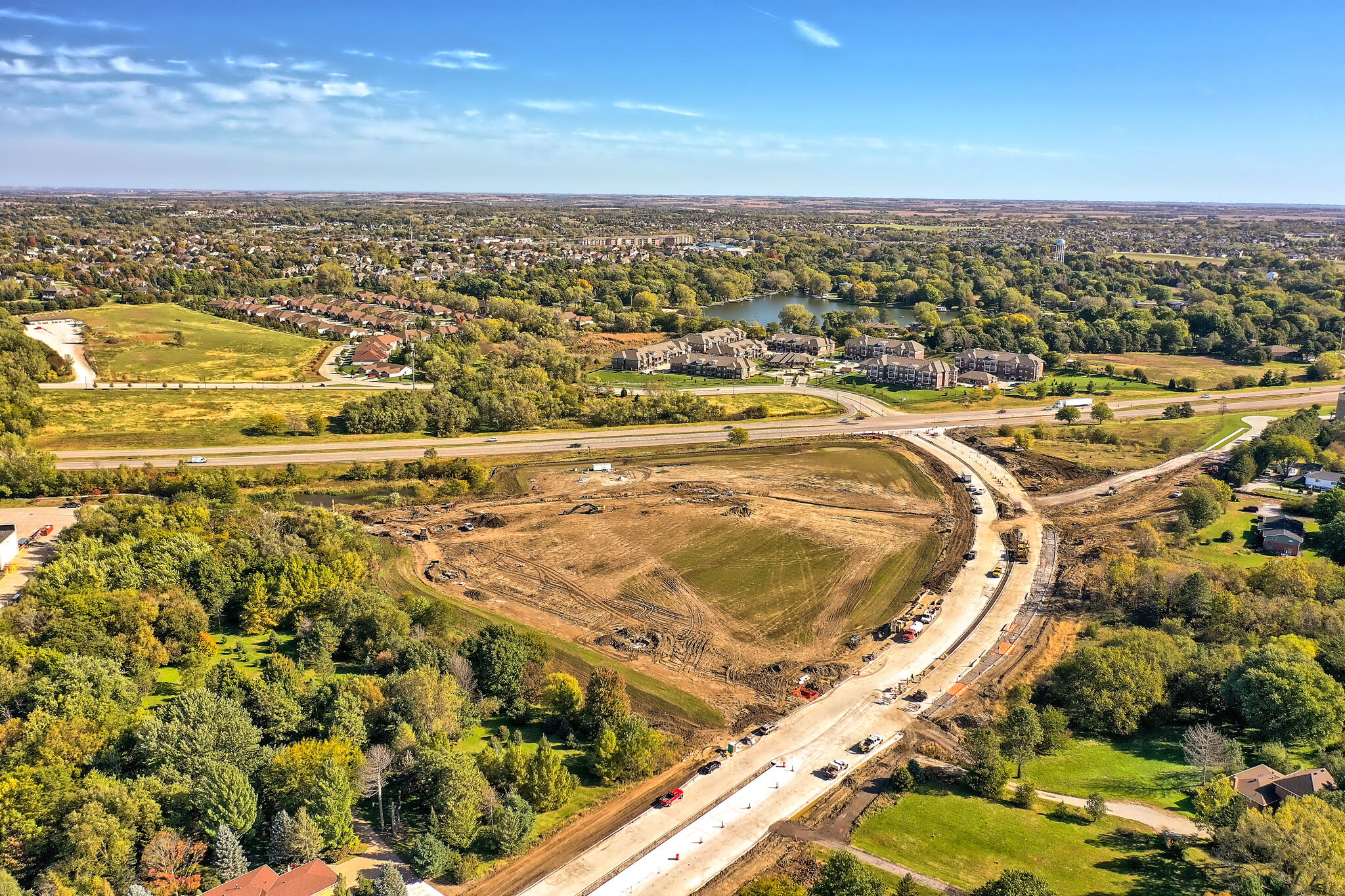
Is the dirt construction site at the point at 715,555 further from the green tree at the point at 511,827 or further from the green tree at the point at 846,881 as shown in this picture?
the green tree at the point at 846,881

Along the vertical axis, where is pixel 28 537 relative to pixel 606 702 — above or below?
above

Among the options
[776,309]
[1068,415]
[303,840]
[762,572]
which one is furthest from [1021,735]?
[776,309]

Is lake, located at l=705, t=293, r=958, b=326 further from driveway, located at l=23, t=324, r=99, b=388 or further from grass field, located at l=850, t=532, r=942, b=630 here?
driveway, located at l=23, t=324, r=99, b=388

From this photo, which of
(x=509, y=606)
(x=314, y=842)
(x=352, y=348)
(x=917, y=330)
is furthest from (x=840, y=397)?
(x=314, y=842)

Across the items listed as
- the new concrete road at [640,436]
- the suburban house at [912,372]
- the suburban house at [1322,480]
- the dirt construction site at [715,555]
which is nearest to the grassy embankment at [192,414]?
the new concrete road at [640,436]

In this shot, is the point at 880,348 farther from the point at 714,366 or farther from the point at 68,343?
the point at 68,343

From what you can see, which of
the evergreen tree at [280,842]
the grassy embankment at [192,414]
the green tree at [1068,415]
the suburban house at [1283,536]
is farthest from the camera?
the green tree at [1068,415]
